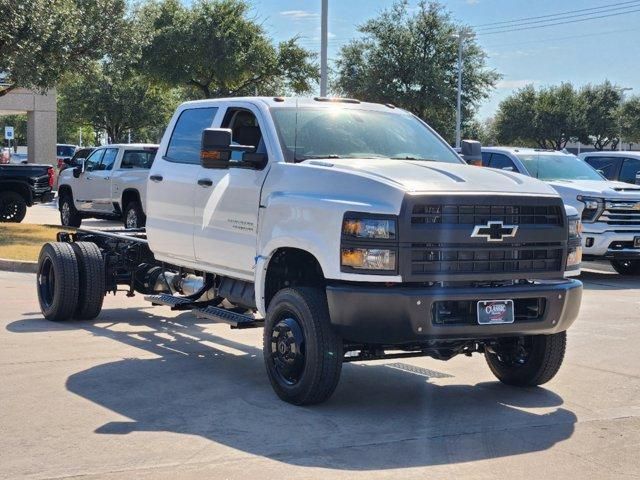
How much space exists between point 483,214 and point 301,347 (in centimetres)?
155

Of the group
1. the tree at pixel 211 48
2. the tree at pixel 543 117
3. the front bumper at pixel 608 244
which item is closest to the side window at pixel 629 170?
the front bumper at pixel 608 244

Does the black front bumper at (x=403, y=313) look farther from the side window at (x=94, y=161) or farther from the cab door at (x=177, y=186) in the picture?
the side window at (x=94, y=161)

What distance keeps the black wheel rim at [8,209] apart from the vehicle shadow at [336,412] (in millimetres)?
15344

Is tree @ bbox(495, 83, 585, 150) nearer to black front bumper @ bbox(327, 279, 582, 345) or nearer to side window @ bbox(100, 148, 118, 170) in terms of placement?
side window @ bbox(100, 148, 118, 170)

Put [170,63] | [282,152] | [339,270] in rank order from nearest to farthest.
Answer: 1. [339,270]
2. [282,152]
3. [170,63]

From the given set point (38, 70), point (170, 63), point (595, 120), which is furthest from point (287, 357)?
point (595, 120)

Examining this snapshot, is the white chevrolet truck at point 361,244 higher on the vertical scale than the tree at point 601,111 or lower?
lower

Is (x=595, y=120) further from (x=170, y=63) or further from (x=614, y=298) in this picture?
(x=614, y=298)

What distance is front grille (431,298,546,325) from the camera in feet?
22.4

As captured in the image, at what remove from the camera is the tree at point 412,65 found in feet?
149

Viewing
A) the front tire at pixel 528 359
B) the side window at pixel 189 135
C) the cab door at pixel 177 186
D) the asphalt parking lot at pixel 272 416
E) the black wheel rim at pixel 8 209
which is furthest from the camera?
the black wheel rim at pixel 8 209

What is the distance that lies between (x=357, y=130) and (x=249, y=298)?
1.62 m

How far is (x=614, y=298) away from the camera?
1401cm

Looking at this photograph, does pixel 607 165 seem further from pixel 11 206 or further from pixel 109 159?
pixel 11 206
